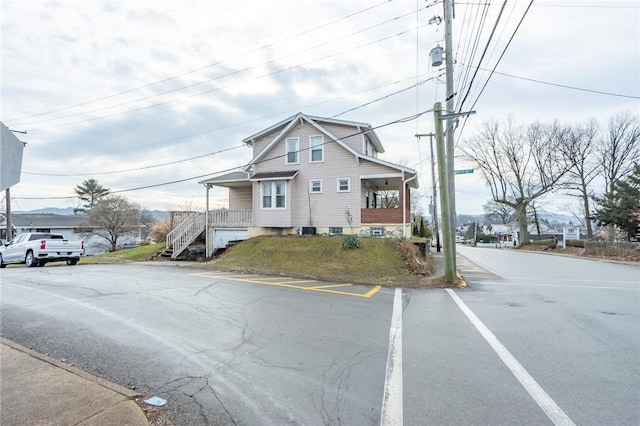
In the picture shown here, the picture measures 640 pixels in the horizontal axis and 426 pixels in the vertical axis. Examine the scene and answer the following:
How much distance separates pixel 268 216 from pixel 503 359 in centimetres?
1729

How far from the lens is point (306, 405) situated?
3.41 meters

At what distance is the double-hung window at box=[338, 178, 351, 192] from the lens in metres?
19.9

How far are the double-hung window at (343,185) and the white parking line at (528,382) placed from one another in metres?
13.9

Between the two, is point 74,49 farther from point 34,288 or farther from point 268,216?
point 268,216

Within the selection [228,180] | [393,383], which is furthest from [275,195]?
[393,383]

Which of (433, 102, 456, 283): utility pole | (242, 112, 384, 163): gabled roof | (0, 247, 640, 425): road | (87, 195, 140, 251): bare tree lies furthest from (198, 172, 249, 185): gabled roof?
(87, 195, 140, 251): bare tree

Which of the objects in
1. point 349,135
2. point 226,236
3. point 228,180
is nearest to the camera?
point 349,135

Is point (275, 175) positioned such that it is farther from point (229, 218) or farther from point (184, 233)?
point (184, 233)

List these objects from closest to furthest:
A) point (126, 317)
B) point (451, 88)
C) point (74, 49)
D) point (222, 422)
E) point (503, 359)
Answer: point (222, 422)
point (503, 359)
point (126, 317)
point (74, 49)
point (451, 88)

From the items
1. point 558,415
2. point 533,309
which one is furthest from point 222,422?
point 533,309

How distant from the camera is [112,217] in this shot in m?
32.5

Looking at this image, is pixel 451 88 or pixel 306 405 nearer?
pixel 306 405

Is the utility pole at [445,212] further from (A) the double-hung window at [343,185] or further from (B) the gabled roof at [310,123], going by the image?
(A) the double-hung window at [343,185]

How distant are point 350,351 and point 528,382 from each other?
229 cm
